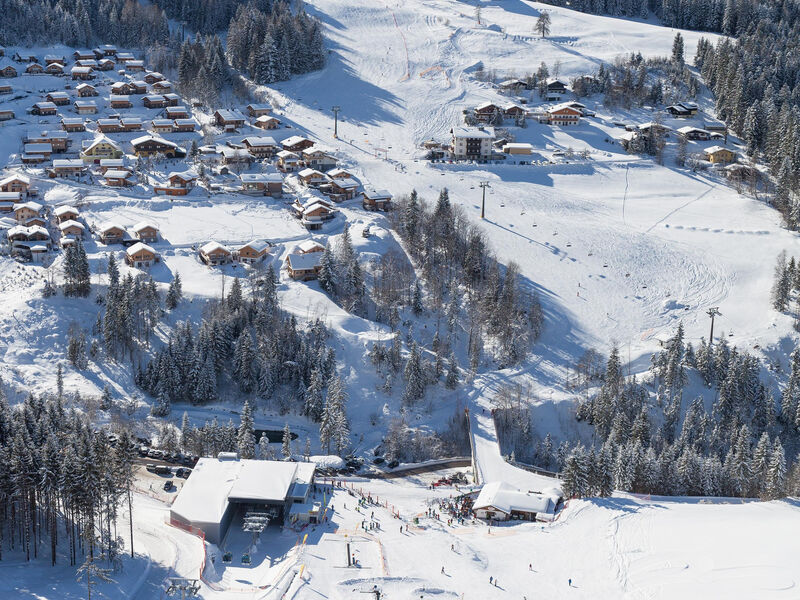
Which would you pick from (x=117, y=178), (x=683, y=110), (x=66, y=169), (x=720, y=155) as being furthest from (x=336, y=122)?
(x=720, y=155)

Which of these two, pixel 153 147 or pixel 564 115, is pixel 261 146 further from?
pixel 564 115

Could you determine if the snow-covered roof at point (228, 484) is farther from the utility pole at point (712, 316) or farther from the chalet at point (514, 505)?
the utility pole at point (712, 316)

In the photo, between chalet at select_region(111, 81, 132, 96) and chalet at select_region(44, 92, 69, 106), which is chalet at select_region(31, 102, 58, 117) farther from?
chalet at select_region(111, 81, 132, 96)

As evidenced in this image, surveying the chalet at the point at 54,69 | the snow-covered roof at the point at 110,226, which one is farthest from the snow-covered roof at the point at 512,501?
the chalet at the point at 54,69

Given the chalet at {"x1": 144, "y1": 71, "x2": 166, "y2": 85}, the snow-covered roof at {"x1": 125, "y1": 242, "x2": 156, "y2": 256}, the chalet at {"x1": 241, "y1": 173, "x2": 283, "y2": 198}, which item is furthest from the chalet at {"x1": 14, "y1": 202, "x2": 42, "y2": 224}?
the chalet at {"x1": 144, "y1": 71, "x2": 166, "y2": 85}

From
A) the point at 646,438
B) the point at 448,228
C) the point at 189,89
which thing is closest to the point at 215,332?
the point at 448,228

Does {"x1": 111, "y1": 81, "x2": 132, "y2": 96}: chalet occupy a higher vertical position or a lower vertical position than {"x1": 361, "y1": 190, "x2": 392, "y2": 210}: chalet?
higher

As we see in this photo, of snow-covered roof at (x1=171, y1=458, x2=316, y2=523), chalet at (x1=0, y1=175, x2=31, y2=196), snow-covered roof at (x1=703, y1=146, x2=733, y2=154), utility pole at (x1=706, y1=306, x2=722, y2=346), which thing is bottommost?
snow-covered roof at (x1=171, y1=458, x2=316, y2=523)
